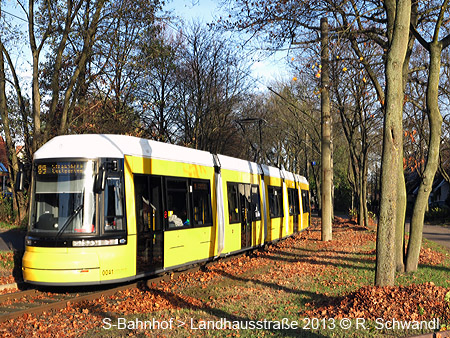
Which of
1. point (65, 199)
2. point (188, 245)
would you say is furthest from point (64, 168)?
point (188, 245)

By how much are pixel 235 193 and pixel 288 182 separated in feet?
25.4

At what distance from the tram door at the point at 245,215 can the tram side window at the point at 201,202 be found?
7.80 ft

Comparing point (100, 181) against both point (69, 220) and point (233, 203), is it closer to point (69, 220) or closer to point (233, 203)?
point (69, 220)

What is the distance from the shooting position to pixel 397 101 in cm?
811

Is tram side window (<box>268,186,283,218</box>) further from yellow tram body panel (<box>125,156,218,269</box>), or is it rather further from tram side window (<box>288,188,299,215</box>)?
Result: yellow tram body panel (<box>125,156,218,269</box>)

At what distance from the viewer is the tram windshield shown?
908 centimetres

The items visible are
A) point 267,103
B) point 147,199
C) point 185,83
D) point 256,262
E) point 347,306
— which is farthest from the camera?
point 267,103

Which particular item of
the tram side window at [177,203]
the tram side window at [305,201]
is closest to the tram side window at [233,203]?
the tram side window at [177,203]

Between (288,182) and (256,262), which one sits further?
(288,182)

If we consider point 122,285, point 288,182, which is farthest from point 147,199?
point 288,182

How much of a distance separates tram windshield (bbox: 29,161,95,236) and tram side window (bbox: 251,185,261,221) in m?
7.68

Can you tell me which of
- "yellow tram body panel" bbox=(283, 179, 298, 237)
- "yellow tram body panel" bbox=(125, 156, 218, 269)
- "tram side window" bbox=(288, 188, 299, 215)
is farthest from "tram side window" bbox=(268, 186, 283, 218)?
"yellow tram body panel" bbox=(125, 156, 218, 269)

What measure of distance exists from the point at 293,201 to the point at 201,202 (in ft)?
35.3

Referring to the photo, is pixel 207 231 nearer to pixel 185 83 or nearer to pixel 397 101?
pixel 397 101
